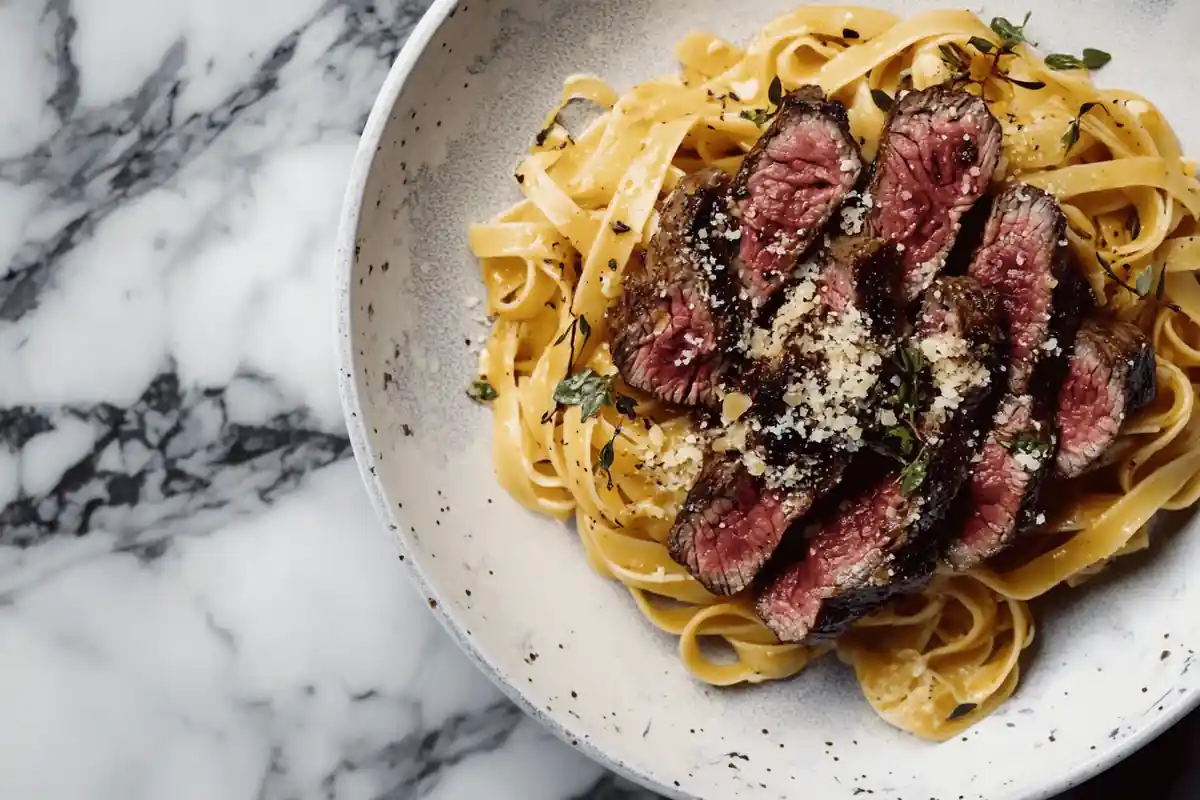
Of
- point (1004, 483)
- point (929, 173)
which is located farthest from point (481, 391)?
point (1004, 483)

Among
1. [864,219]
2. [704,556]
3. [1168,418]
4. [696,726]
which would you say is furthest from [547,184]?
[1168,418]

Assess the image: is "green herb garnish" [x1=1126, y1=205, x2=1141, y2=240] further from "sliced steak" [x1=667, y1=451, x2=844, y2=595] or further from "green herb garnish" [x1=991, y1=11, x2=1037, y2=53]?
"sliced steak" [x1=667, y1=451, x2=844, y2=595]

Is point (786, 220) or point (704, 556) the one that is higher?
point (786, 220)

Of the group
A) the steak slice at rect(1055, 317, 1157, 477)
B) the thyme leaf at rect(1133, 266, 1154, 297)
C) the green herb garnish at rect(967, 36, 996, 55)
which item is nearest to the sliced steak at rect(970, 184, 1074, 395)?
the steak slice at rect(1055, 317, 1157, 477)

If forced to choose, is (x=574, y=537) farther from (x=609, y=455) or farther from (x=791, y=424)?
(x=791, y=424)

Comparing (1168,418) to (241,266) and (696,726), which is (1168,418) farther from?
(241,266)

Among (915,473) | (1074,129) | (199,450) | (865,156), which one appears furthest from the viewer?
(199,450)
